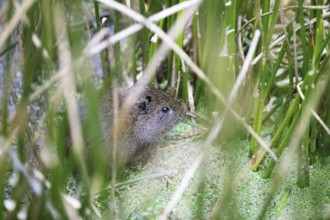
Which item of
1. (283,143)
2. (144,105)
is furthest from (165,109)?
(283,143)

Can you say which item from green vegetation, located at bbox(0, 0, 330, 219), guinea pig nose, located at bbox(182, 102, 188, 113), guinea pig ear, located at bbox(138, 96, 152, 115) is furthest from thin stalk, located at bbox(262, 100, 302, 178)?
guinea pig ear, located at bbox(138, 96, 152, 115)

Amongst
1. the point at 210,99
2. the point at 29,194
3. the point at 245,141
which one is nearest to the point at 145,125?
the point at 245,141

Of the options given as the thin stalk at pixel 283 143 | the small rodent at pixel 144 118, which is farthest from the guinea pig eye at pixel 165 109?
the thin stalk at pixel 283 143

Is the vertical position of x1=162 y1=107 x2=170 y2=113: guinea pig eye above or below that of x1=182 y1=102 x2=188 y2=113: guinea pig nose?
above

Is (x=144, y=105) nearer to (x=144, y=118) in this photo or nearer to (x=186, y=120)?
(x=144, y=118)

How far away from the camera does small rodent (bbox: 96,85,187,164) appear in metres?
2.64

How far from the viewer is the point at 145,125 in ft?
9.18

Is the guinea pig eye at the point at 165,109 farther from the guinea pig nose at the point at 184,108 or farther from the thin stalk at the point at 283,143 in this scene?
the thin stalk at the point at 283,143

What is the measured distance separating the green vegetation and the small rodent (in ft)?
0.23

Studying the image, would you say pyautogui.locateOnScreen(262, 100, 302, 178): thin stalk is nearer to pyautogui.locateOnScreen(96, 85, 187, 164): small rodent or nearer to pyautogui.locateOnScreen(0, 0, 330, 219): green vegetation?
pyautogui.locateOnScreen(0, 0, 330, 219): green vegetation

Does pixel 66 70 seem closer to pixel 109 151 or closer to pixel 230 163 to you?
pixel 230 163

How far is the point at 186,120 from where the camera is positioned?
9.20 ft

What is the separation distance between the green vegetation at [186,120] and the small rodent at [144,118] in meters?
0.07

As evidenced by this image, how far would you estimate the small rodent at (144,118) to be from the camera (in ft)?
8.66
